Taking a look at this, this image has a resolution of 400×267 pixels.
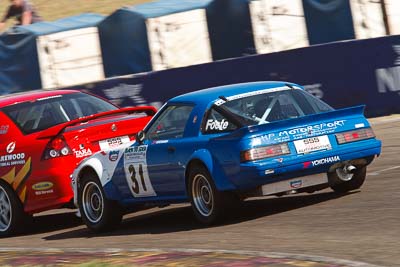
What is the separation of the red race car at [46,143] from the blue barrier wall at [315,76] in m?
6.25

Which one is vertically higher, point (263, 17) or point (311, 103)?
point (263, 17)

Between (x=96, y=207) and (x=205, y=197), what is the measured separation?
1803 millimetres

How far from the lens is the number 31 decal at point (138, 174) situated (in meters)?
10.5

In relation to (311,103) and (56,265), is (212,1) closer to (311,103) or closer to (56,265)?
(311,103)

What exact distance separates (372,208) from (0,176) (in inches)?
178

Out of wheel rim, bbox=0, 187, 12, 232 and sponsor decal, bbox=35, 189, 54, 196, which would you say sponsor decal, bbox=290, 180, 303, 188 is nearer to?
sponsor decal, bbox=35, 189, 54, 196

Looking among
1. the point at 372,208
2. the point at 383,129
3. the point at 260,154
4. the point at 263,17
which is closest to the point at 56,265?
the point at 260,154

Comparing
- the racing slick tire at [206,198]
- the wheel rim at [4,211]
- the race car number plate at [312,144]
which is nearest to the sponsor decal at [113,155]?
the racing slick tire at [206,198]

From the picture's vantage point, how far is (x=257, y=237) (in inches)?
354

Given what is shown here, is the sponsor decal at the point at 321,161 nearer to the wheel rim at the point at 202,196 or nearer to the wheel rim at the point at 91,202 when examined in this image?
the wheel rim at the point at 202,196

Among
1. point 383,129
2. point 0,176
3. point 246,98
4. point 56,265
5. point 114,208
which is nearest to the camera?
point 56,265

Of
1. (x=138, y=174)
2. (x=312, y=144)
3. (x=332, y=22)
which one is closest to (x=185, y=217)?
(x=138, y=174)

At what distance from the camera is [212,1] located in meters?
21.3

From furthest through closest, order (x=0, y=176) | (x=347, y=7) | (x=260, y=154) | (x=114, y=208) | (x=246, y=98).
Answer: (x=347, y=7)
(x=0, y=176)
(x=114, y=208)
(x=246, y=98)
(x=260, y=154)
